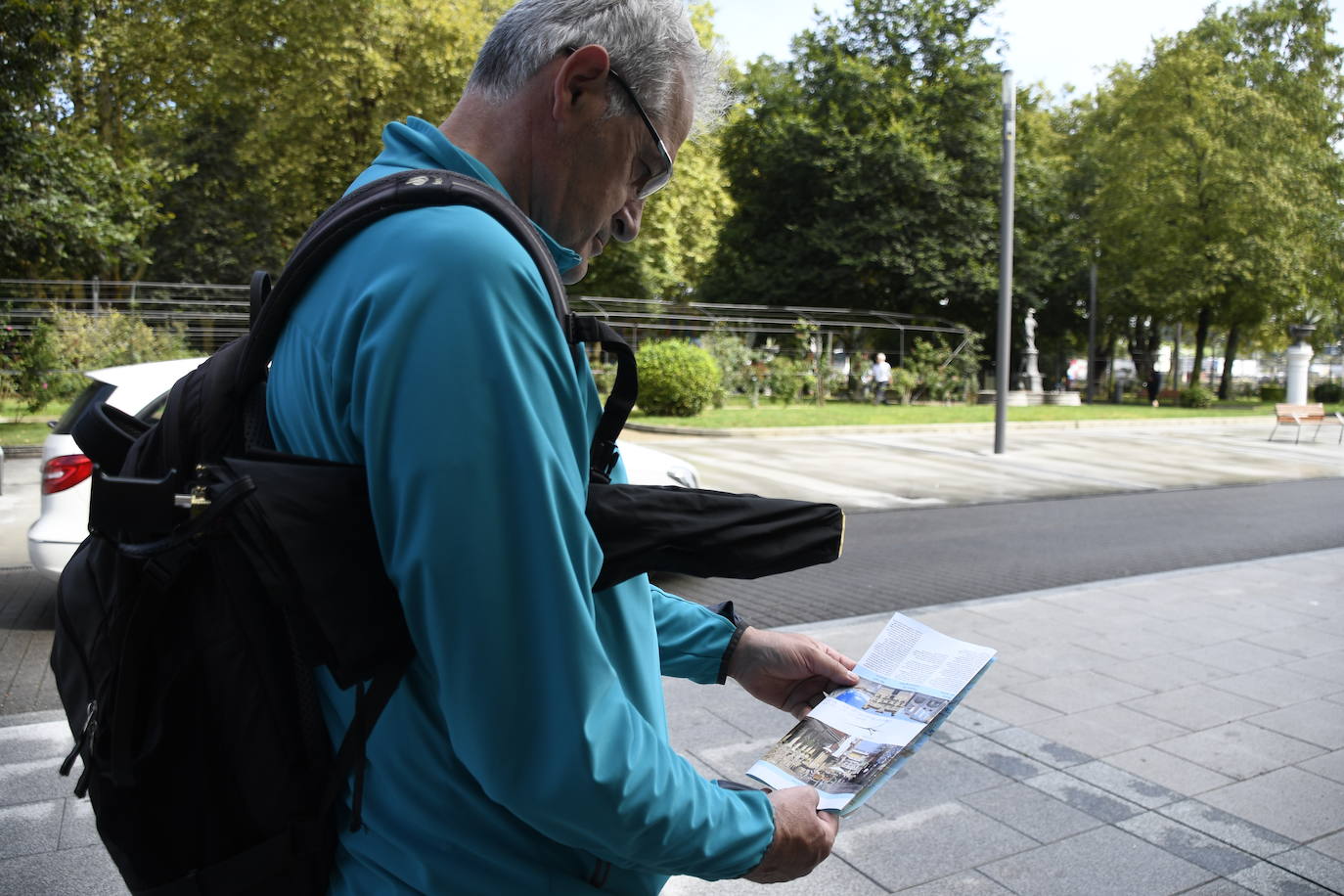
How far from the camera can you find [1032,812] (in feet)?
12.1

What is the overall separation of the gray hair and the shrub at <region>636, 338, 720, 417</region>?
20.8 meters

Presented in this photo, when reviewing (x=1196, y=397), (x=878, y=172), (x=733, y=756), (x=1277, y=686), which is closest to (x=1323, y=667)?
(x=1277, y=686)

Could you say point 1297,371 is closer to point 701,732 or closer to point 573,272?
point 701,732

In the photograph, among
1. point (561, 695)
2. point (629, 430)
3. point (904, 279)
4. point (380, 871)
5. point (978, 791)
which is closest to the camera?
point (561, 695)

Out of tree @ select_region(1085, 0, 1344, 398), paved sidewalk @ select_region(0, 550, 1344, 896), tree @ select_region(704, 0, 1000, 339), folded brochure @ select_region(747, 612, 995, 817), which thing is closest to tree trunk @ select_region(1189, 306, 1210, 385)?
tree @ select_region(1085, 0, 1344, 398)

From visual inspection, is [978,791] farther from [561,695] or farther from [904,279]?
[904,279]

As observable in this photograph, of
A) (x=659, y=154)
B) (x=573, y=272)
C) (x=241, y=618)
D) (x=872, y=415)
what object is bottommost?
(x=872, y=415)

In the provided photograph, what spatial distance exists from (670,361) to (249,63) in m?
12.3

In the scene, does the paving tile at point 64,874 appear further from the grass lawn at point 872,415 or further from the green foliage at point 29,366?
the green foliage at point 29,366

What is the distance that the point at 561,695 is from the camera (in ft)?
3.12

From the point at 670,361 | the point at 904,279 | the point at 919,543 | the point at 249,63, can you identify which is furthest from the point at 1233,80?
the point at 919,543

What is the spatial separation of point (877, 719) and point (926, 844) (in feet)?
7.30

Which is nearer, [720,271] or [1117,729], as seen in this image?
[1117,729]

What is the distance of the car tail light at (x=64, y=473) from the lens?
246 inches
